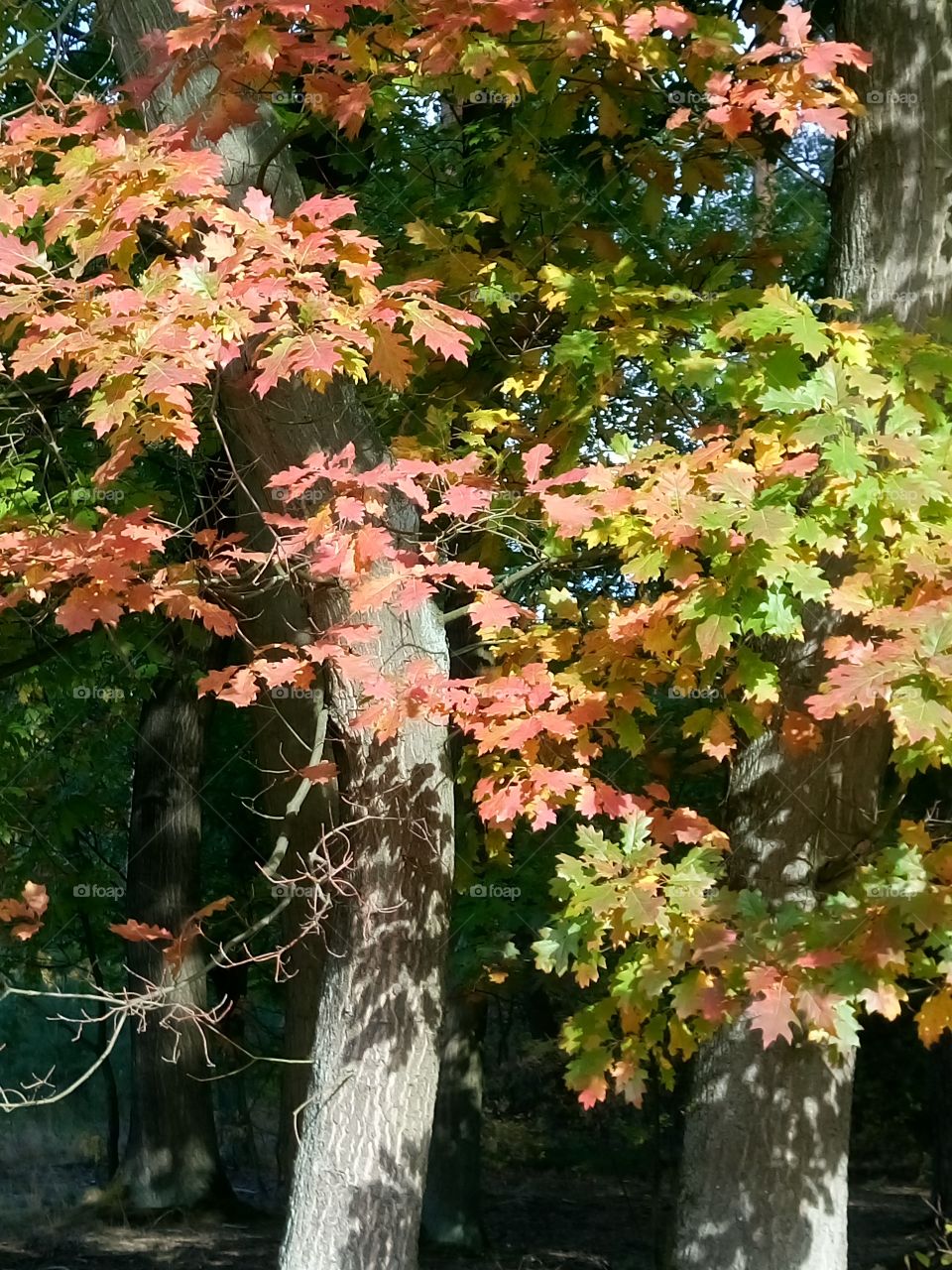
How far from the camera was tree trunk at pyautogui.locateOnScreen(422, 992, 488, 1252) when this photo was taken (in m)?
10.6

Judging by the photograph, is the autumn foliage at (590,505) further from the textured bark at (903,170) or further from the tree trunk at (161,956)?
the tree trunk at (161,956)

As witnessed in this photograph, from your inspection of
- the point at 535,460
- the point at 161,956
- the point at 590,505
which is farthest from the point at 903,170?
the point at 161,956

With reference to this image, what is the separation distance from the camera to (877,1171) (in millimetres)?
16281

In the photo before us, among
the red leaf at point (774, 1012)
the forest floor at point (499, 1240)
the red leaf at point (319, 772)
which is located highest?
the red leaf at point (319, 772)

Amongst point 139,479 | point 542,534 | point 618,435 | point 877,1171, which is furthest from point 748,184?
point 877,1171

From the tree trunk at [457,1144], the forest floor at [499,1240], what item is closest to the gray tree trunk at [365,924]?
the forest floor at [499,1240]

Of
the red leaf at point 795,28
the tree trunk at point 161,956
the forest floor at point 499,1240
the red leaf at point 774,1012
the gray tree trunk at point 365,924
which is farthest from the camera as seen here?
the tree trunk at point 161,956

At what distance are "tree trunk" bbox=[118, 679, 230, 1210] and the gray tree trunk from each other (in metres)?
6.09

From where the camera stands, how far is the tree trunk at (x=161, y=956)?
11578 mm

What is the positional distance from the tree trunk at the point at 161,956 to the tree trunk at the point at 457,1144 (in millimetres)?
1926

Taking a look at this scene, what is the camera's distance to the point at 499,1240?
12297mm

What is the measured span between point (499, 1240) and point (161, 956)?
3.84 m

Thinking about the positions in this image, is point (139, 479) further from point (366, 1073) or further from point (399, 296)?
point (366, 1073)

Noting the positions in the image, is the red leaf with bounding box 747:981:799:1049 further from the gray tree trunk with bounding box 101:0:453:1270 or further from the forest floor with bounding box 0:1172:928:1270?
the forest floor with bounding box 0:1172:928:1270
